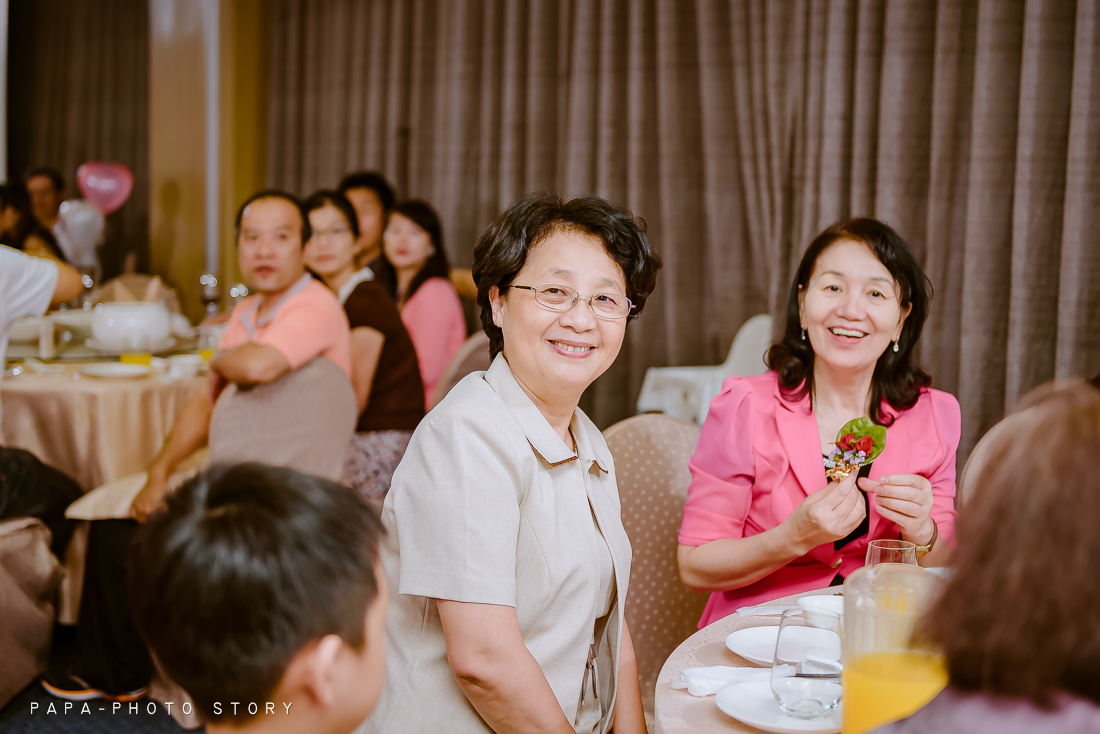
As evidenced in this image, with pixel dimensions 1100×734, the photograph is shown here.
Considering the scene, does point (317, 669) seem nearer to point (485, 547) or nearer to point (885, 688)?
point (485, 547)

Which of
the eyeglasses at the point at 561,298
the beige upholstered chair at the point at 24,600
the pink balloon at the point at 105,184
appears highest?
the pink balloon at the point at 105,184

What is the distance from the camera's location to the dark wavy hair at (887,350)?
1.79m

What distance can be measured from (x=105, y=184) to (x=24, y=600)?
371 cm

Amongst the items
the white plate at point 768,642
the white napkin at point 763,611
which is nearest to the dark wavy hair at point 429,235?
the white napkin at point 763,611

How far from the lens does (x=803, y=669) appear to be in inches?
39.6

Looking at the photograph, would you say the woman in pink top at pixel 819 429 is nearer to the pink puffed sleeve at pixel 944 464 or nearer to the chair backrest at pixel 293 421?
the pink puffed sleeve at pixel 944 464

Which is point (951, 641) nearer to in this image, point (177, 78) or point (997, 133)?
point (997, 133)

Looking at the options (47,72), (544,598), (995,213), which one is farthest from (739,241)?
(47,72)

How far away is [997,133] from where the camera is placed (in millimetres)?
2912

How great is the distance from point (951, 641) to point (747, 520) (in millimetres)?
1173

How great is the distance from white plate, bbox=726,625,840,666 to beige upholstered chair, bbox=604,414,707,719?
49 cm

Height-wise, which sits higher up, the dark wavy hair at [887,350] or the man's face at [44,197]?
the man's face at [44,197]

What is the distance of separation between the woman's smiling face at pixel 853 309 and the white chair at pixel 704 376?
1.70 m

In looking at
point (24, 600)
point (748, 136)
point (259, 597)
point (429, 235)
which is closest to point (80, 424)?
point (24, 600)
